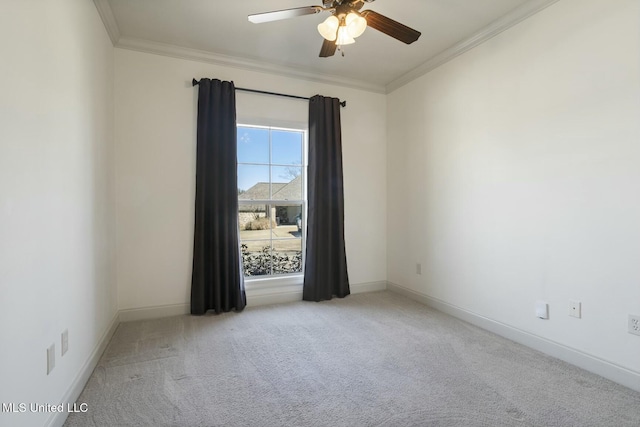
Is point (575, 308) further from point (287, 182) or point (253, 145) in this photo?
point (253, 145)

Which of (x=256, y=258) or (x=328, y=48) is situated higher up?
(x=328, y=48)

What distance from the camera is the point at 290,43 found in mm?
3031

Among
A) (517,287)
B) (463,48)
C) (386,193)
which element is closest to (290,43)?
(463,48)

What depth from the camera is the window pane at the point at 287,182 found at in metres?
3.64

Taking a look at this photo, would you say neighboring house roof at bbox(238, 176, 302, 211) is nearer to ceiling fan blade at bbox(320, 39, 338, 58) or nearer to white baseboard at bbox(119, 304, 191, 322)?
white baseboard at bbox(119, 304, 191, 322)

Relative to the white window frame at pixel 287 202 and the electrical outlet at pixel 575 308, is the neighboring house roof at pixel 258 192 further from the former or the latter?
the electrical outlet at pixel 575 308

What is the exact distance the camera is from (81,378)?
6.09 feet

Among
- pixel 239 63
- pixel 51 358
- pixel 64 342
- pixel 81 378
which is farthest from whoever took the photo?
pixel 239 63

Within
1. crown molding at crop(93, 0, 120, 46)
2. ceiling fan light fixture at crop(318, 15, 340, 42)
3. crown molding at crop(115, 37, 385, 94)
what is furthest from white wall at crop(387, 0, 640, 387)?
crown molding at crop(93, 0, 120, 46)

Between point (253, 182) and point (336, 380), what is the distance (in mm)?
2279

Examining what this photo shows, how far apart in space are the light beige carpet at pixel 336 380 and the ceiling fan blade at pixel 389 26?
7.50 ft

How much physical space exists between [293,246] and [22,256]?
2.65 meters

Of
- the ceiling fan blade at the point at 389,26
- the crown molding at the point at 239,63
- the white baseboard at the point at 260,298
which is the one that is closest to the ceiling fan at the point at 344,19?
the ceiling fan blade at the point at 389,26

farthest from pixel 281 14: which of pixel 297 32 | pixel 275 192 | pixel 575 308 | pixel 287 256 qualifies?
pixel 575 308
